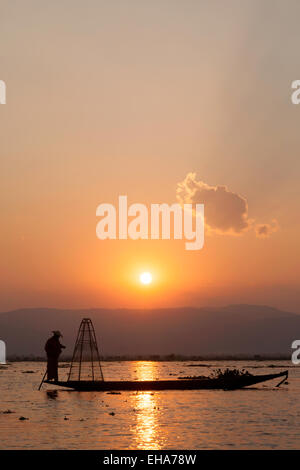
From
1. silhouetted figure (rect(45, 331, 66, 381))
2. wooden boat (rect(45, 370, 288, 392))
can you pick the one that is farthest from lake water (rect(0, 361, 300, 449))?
silhouetted figure (rect(45, 331, 66, 381))

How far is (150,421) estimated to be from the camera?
108 ft

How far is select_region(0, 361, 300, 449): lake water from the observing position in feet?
85.6

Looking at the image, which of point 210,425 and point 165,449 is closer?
point 165,449

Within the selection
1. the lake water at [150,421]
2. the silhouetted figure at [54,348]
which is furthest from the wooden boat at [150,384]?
the silhouetted figure at [54,348]

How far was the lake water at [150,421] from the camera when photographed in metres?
26.1

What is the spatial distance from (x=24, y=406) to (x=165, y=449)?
696 inches

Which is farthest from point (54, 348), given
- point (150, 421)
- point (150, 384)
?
point (150, 421)

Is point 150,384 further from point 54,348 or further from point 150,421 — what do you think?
point 150,421

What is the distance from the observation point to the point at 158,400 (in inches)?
1732

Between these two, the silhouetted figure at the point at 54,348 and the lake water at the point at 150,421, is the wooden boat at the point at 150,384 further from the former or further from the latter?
the silhouetted figure at the point at 54,348

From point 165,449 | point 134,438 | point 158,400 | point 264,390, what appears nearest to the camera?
point 165,449
